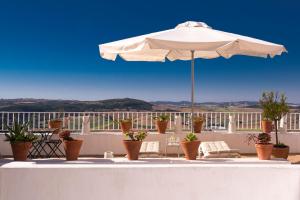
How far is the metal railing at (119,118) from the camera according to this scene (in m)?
10.6

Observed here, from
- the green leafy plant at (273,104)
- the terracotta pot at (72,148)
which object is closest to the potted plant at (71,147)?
the terracotta pot at (72,148)

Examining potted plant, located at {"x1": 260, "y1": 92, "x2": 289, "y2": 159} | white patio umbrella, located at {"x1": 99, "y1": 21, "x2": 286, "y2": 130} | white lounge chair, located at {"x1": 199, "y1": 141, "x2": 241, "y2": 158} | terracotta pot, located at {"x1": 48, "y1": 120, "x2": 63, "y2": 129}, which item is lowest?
white lounge chair, located at {"x1": 199, "y1": 141, "x2": 241, "y2": 158}

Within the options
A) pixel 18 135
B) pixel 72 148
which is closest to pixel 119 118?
pixel 72 148

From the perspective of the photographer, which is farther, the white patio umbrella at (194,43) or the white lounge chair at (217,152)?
the white lounge chair at (217,152)

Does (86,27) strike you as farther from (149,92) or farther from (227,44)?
(227,44)

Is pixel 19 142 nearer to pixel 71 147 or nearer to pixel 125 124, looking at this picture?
pixel 71 147

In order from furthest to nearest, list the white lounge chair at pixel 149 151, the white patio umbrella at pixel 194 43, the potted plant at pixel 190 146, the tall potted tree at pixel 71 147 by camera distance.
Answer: the white lounge chair at pixel 149 151 → the tall potted tree at pixel 71 147 → the potted plant at pixel 190 146 → the white patio umbrella at pixel 194 43

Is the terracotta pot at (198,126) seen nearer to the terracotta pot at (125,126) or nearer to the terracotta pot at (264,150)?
the terracotta pot at (125,126)

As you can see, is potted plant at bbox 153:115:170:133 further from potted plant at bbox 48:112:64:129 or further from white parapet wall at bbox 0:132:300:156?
potted plant at bbox 48:112:64:129

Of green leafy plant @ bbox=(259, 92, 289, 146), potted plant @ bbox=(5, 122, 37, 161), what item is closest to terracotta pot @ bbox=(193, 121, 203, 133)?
green leafy plant @ bbox=(259, 92, 289, 146)

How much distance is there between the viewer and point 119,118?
10555 millimetres

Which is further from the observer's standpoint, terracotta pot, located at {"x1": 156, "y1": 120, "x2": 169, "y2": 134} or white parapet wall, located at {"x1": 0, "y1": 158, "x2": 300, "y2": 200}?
terracotta pot, located at {"x1": 156, "y1": 120, "x2": 169, "y2": 134}

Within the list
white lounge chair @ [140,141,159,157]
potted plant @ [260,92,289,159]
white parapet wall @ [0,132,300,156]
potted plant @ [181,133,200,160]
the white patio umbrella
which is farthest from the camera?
white parapet wall @ [0,132,300,156]

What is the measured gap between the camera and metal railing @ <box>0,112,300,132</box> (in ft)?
34.8
